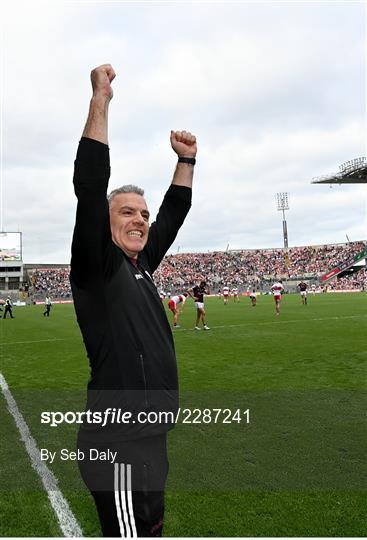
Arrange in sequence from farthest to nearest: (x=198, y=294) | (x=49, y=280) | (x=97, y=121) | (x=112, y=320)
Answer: (x=49, y=280)
(x=198, y=294)
(x=112, y=320)
(x=97, y=121)

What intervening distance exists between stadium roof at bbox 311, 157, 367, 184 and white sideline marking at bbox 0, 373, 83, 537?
59.8m

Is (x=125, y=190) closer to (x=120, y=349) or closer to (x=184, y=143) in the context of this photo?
(x=184, y=143)

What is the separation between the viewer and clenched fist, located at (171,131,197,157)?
9.14 feet

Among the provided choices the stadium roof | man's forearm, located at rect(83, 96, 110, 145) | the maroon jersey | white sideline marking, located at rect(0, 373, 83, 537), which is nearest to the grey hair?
man's forearm, located at rect(83, 96, 110, 145)

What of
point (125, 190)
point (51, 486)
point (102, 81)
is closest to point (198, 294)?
point (51, 486)

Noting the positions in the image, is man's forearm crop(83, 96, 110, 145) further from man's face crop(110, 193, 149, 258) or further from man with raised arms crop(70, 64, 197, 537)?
man's face crop(110, 193, 149, 258)

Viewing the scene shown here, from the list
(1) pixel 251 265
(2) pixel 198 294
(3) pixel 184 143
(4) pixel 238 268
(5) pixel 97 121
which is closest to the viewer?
(5) pixel 97 121

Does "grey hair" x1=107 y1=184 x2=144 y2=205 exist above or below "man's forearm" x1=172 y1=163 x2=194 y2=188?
below

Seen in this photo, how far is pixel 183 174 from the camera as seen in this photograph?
9.27ft

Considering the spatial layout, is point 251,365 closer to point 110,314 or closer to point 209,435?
point 209,435

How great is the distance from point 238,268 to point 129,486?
259 feet

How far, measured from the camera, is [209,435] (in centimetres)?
561

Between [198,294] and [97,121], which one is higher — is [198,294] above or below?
below

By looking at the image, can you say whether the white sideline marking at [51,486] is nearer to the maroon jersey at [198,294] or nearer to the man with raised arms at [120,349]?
the man with raised arms at [120,349]
